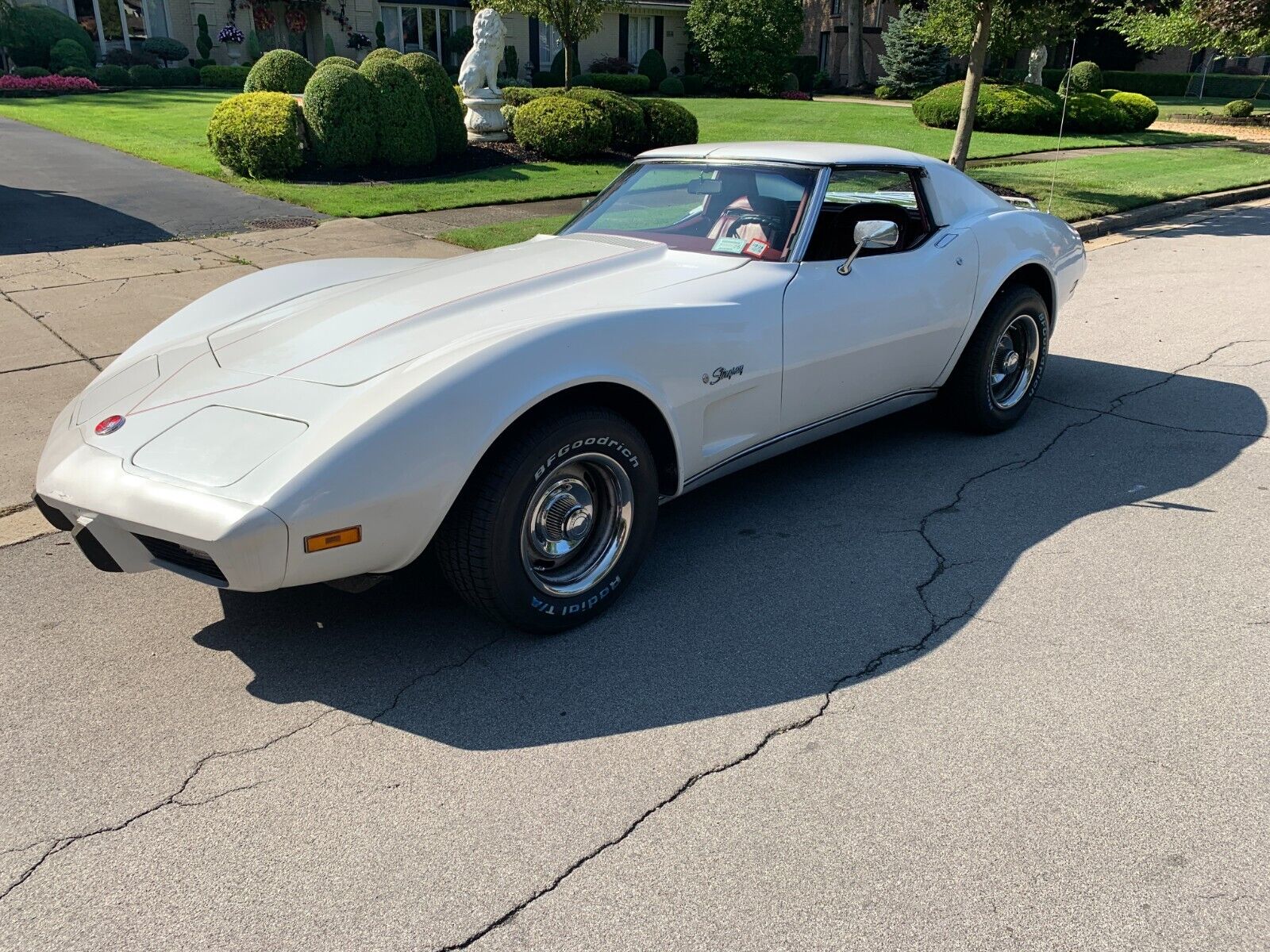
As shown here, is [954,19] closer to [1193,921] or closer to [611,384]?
[611,384]

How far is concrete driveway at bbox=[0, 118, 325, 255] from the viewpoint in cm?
1017

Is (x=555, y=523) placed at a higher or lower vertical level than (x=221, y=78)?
lower

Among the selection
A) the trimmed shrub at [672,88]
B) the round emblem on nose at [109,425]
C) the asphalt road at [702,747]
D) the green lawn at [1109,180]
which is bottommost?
the asphalt road at [702,747]

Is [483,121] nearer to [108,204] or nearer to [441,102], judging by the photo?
[441,102]

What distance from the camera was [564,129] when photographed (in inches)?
580

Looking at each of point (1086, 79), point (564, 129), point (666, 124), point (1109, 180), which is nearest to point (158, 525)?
point (564, 129)

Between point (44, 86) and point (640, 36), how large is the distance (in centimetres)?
2143

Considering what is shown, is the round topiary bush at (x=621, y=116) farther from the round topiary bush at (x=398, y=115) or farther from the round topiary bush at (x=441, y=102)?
A: the round topiary bush at (x=398, y=115)

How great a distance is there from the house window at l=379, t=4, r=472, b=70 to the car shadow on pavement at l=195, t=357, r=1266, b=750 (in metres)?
36.1

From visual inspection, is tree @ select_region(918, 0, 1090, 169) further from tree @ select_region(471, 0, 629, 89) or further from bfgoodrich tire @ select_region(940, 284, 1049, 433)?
bfgoodrich tire @ select_region(940, 284, 1049, 433)

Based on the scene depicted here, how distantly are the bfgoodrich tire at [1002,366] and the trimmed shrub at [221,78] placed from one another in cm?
2969

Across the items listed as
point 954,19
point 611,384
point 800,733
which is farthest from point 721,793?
point 954,19

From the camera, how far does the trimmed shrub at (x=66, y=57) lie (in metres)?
29.7

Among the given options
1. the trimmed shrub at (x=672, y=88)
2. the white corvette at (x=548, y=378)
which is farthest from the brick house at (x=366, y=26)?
the white corvette at (x=548, y=378)
